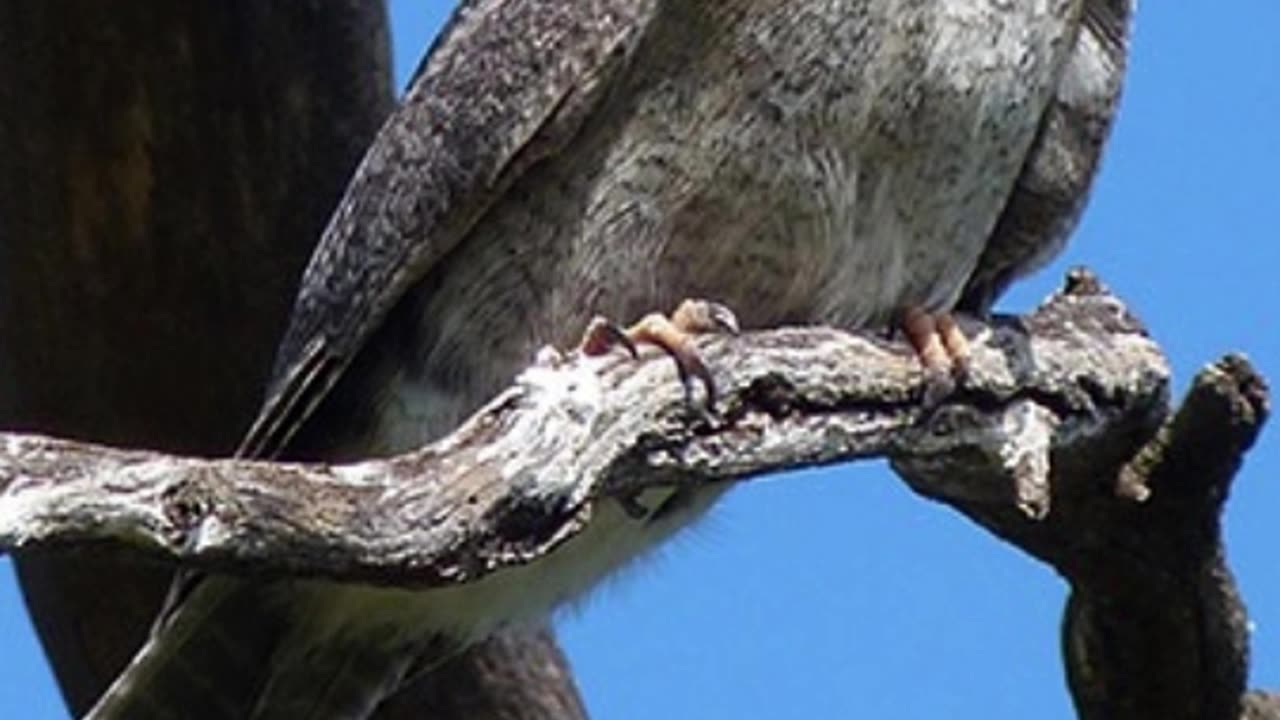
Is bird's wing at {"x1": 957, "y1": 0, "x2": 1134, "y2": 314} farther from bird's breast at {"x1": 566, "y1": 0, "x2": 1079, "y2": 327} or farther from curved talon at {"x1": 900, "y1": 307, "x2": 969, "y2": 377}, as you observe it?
curved talon at {"x1": 900, "y1": 307, "x2": 969, "y2": 377}

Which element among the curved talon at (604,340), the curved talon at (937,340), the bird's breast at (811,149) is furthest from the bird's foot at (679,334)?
the curved talon at (937,340)

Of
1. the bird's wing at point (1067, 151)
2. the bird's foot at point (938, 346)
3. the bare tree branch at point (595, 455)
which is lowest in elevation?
the bare tree branch at point (595, 455)

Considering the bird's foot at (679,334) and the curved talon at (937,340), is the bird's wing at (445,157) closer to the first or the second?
the bird's foot at (679,334)

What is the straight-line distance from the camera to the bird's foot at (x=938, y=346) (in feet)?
21.5

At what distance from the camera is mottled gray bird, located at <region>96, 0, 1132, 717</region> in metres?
6.75

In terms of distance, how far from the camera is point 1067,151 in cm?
725

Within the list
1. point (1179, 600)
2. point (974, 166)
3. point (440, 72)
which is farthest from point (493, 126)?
point (1179, 600)

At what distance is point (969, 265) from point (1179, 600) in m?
0.80

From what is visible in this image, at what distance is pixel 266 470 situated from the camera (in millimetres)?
5410

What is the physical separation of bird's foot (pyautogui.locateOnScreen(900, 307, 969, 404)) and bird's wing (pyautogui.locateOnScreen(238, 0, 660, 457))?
1.93 feet

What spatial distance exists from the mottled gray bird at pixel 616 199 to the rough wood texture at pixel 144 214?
0.31 meters

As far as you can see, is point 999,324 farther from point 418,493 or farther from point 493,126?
point 418,493

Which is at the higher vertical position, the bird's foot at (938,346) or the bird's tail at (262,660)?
the bird's foot at (938,346)

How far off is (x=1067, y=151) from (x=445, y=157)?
106cm
